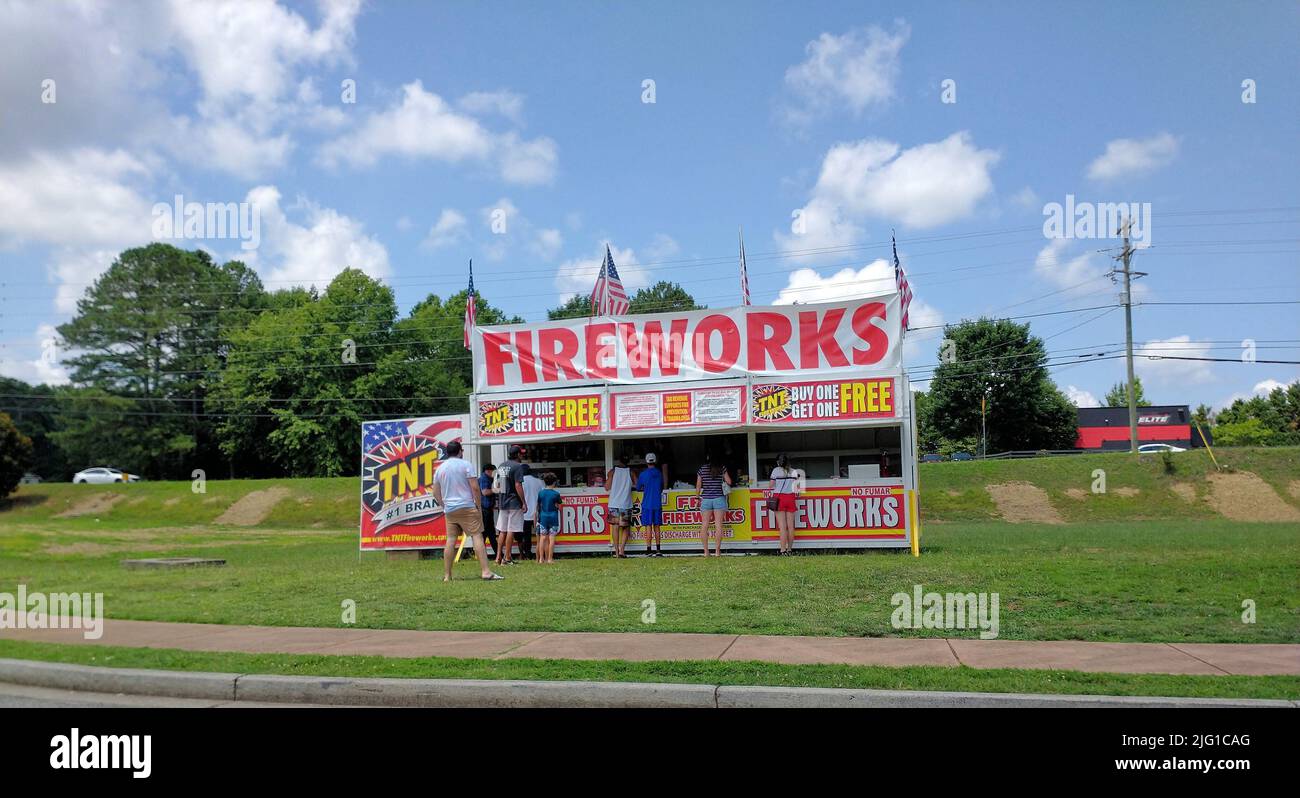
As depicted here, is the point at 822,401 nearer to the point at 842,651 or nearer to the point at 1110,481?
the point at 842,651

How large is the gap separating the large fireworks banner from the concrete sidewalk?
968 centimetres

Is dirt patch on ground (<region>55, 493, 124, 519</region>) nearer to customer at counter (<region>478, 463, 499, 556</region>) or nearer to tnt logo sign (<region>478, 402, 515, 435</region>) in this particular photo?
tnt logo sign (<region>478, 402, 515, 435</region>)

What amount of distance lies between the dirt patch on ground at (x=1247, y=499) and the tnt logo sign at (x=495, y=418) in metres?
29.3

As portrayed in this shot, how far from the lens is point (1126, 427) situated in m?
74.2

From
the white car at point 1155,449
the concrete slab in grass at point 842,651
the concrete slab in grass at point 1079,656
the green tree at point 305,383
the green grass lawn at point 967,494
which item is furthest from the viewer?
the green tree at point 305,383

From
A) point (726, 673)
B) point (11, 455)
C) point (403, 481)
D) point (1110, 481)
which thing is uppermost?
point (11, 455)

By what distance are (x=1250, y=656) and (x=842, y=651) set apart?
323cm

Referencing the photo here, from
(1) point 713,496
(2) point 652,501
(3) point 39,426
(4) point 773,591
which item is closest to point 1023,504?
(1) point 713,496

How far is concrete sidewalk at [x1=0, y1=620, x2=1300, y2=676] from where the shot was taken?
698 centimetres

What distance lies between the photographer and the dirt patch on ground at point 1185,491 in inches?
1415

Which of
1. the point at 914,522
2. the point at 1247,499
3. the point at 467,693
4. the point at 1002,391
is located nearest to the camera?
the point at 467,693

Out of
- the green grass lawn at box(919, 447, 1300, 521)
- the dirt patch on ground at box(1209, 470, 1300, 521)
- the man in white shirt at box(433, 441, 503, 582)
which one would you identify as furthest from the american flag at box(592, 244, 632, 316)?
the dirt patch on ground at box(1209, 470, 1300, 521)

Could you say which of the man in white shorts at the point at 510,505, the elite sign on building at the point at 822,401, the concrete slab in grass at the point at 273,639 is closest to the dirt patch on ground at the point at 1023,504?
the elite sign on building at the point at 822,401

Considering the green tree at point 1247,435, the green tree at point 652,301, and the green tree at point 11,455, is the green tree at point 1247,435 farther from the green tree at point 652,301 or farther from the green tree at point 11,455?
the green tree at point 11,455
